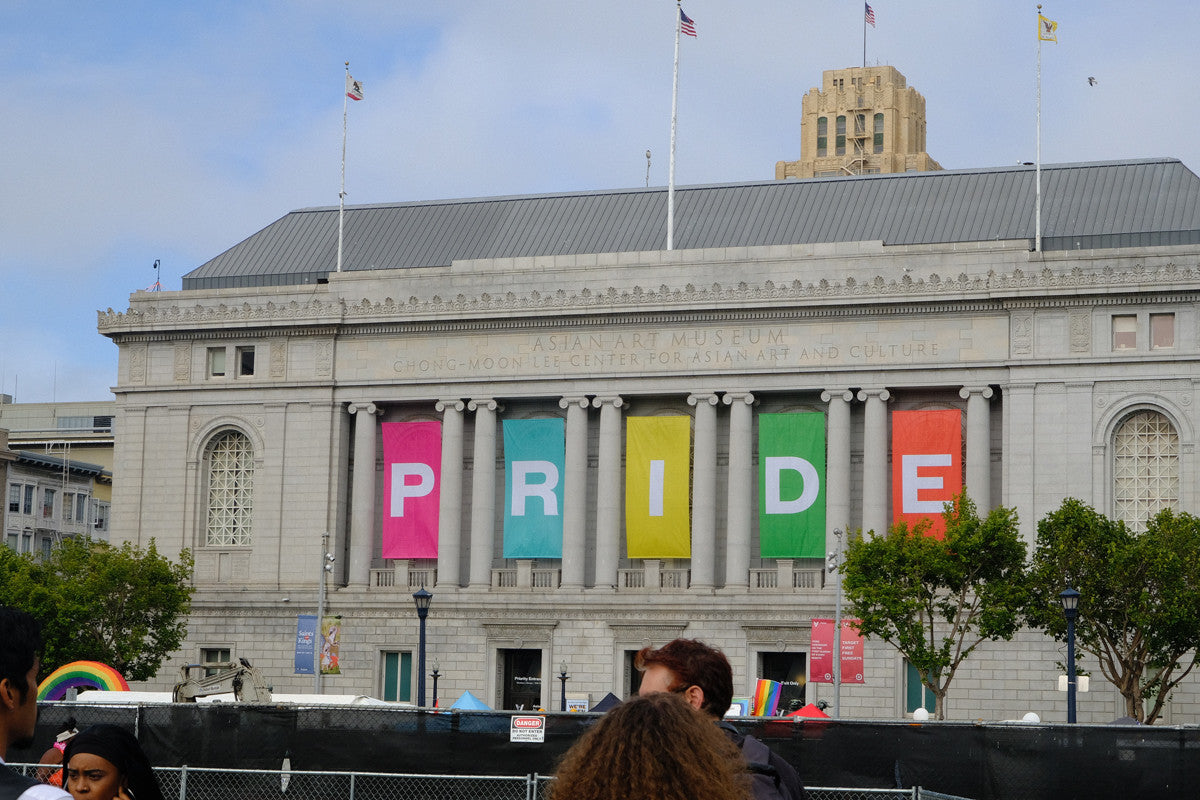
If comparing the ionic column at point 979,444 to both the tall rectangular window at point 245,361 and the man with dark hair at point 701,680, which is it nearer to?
the tall rectangular window at point 245,361

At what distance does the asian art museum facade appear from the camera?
6944cm

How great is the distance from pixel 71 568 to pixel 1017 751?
5340 centimetres

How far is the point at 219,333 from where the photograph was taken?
264ft

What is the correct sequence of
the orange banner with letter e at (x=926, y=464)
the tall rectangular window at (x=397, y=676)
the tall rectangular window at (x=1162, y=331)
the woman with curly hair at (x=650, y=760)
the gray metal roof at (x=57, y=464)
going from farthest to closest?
1. the gray metal roof at (x=57, y=464)
2. the tall rectangular window at (x=397, y=676)
3. the orange banner with letter e at (x=926, y=464)
4. the tall rectangular window at (x=1162, y=331)
5. the woman with curly hair at (x=650, y=760)

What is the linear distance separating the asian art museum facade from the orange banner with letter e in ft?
0.45

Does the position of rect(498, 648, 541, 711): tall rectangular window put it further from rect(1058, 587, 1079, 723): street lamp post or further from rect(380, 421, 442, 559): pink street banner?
rect(1058, 587, 1079, 723): street lamp post

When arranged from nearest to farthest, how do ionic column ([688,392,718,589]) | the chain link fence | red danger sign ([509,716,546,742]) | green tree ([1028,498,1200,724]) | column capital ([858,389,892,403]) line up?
the chain link fence, red danger sign ([509,716,546,742]), green tree ([1028,498,1200,724]), column capital ([858,389,892,403]), ionic column ([688,392,718,589])

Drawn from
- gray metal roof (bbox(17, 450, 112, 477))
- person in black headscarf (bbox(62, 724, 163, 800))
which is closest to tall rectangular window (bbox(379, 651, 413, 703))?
gray metal roof (bbox(17, 450, 112, 477))

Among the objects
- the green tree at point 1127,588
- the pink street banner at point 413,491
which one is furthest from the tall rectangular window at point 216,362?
the green tree at point 1127,588

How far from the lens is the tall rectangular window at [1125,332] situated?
69312mm

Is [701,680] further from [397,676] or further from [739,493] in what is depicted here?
[397,676]

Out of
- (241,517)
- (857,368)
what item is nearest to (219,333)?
(241,517)

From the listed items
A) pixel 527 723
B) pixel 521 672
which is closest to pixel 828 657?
pixel 521 672

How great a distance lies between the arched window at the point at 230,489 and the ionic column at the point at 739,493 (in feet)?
67.9
